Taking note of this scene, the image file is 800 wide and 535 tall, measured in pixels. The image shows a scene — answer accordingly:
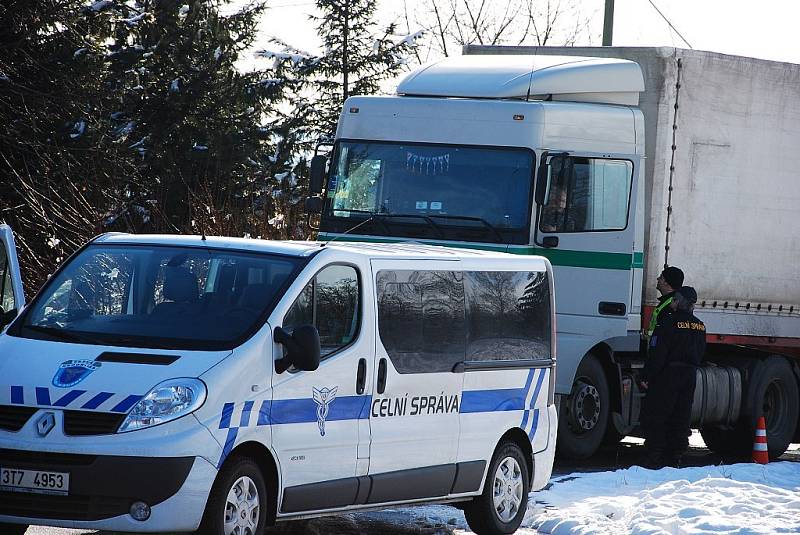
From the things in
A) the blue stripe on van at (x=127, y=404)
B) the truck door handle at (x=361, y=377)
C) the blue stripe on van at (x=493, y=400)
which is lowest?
the blue stripe on van at (x=493, y=400)

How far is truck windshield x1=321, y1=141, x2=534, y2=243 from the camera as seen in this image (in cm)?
1417

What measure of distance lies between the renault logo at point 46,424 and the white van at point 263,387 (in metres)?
0.01

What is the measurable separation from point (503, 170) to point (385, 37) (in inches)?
881

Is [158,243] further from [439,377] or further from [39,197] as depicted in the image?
[39,197]

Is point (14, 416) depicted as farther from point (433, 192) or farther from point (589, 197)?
point (589, 197)

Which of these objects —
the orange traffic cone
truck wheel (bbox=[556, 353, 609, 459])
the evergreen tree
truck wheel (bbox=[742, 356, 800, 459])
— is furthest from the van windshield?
the evergreen tree

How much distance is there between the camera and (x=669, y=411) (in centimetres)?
1520

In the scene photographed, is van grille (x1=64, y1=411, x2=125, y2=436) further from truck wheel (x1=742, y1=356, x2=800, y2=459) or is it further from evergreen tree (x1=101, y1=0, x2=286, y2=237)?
evergreen tree (x1=101, y1=0, x2=286, y2=237)

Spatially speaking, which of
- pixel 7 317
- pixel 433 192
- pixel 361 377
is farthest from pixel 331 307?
pixel 433 192

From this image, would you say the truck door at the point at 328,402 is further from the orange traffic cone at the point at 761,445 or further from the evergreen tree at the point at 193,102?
the evergreen tree at the point at 193,102

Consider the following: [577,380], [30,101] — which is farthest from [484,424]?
[30,101]

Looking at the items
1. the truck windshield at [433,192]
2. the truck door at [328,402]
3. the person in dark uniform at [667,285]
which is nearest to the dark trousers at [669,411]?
the person in dark uniform at [667,285]

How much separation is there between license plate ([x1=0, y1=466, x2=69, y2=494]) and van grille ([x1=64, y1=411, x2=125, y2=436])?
235mm

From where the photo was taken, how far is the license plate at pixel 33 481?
779 cm
